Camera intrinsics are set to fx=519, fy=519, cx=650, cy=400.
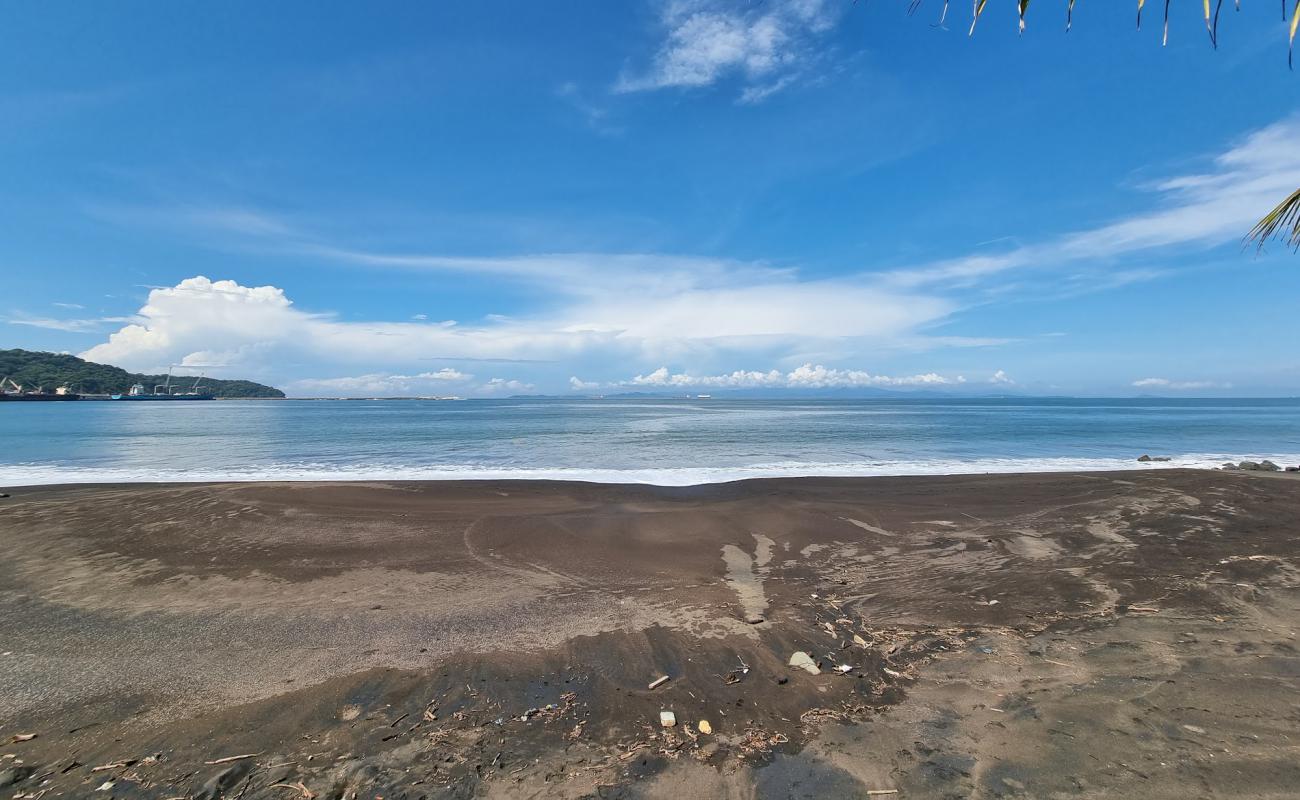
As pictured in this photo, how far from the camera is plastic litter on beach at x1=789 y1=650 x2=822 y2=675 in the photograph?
493 centimetres

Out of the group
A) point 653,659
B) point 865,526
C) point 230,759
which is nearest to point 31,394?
point 230,759

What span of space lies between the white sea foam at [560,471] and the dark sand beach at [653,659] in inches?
292

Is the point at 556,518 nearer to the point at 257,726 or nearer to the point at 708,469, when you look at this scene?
the point at 257,726

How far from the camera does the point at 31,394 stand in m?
132

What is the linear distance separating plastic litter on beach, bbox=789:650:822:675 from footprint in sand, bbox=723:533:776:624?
94 cm

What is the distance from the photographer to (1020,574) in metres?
7.58

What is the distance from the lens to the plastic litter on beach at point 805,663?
A: 16.2ft

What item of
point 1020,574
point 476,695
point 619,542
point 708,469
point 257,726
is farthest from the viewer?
point 708,469

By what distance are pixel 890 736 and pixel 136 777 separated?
540 cm

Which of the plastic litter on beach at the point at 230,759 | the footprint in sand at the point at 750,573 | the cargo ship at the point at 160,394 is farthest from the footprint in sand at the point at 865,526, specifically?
the cargo ship at the point at 160,394

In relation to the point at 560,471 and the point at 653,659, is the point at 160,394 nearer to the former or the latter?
the point at 560,471

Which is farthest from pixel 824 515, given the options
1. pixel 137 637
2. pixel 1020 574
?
pixel 137 637

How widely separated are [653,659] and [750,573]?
312cm

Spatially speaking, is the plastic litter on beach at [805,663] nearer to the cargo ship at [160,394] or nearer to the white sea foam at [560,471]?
the white sea foam at [560,471]
